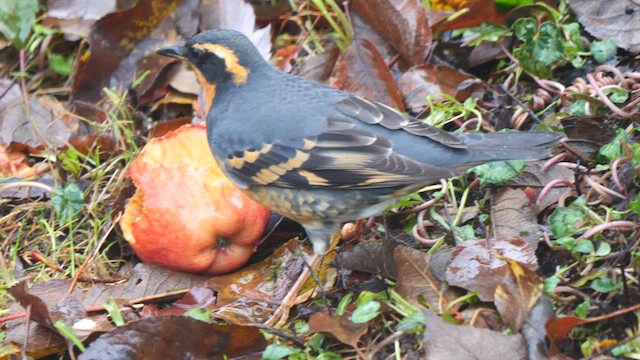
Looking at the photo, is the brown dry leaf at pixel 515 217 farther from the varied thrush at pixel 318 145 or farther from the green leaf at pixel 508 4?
the green leaf at pixel 508 4

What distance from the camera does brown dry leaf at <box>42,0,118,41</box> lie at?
19.4 feet

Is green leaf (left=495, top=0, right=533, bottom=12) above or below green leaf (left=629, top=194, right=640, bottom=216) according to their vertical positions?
above

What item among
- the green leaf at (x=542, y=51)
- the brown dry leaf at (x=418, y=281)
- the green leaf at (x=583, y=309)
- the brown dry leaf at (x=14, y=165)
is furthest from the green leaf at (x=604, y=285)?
the brown dry leaf at (x=14, y=165)

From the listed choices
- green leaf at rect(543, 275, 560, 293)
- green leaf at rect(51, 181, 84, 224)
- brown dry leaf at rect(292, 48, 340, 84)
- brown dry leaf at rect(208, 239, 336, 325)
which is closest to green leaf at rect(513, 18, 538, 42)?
brown dry leaf at rect(292, 48, 340, 84)

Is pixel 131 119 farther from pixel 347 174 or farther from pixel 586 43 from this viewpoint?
pixel 586 43

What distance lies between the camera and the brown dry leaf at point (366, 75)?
515cm

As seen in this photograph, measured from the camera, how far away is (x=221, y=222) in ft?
14.0

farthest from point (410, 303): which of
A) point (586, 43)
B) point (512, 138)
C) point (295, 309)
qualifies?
point (586, 43)

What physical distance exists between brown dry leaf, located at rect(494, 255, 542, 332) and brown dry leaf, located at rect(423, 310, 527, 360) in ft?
0.38

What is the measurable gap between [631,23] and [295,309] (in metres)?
2.50

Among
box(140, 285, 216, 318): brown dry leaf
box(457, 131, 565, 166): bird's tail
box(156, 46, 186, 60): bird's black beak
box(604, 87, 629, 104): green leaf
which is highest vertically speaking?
box(156, 46, 186, 60): bird's black beak

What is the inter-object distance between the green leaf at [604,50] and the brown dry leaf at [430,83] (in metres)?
0.65

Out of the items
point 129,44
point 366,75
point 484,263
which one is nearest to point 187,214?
point 484,263

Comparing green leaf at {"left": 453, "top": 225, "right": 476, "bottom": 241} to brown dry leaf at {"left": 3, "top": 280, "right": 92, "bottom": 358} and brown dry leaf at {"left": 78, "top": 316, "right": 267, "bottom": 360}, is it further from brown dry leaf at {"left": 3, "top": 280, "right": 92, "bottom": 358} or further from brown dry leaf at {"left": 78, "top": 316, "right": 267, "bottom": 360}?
brown dry leaf at {"left": 3, "top": 280, "right": 92, "bottom": 358}
